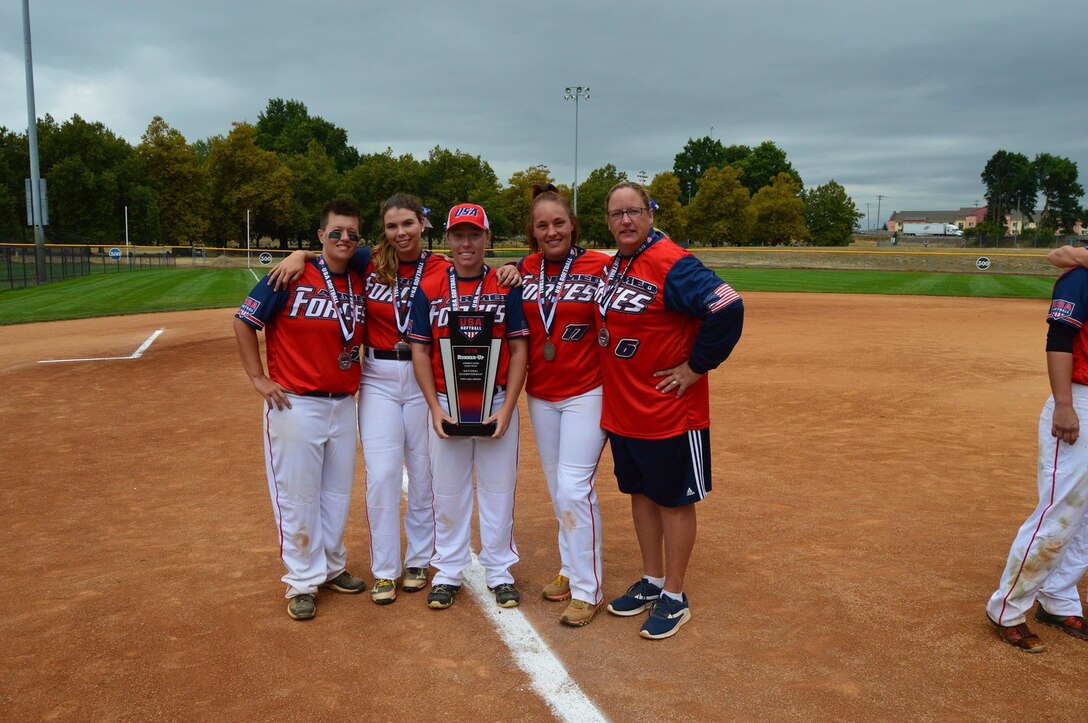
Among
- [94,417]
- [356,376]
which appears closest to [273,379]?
[356,376]

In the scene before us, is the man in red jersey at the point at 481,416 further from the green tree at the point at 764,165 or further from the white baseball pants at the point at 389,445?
the green tree at the point at 764,165

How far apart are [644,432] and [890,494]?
3.45 metres

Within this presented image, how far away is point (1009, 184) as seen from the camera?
105 m

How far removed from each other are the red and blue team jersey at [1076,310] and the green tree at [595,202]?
54.5 m

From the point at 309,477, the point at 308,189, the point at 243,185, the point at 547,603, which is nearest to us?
the point at 309,477

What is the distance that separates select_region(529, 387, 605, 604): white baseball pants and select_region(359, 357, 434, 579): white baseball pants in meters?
0.71

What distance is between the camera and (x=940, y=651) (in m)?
3.75

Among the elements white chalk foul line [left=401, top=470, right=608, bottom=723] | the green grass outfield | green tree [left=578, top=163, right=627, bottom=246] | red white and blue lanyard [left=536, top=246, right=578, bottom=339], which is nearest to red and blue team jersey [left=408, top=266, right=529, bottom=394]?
red white and blue lanyard [left=536, top=246, right=578, bottom=339]

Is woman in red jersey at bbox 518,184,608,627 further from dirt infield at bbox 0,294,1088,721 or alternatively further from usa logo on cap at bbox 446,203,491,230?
dirt infield at bbox 0,294,1088,721

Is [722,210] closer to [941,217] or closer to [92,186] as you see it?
[92,186]

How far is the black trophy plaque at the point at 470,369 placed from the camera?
4012 millimetres

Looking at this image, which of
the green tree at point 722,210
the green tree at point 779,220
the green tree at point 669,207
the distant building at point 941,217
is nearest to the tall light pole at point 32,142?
the green tree at point 669,207

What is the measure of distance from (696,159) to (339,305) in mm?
112498

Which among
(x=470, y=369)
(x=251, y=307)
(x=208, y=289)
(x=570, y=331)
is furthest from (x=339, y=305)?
(x=208, y=289)
